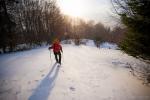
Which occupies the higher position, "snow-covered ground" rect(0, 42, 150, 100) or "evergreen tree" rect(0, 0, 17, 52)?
"evergreen tree" rect(0, 0, 17, 52)

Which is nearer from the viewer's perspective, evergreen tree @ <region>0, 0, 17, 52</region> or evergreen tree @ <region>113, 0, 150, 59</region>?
evergreen tree @ <region>113, 0, 150, 59</region>

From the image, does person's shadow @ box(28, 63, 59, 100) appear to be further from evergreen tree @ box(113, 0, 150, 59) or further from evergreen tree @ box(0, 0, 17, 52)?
evergreen tree @ box(0, 0, 17, 52)

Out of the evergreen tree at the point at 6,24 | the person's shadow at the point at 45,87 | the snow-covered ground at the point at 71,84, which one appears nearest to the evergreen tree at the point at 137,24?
the snow-covered ground at the point at 71,84

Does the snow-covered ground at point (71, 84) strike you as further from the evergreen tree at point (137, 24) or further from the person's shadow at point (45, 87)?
the evergreen tree at point (137, 24)

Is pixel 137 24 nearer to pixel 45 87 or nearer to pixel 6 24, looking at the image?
pixel 45 87

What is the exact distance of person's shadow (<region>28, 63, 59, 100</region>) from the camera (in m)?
7.92

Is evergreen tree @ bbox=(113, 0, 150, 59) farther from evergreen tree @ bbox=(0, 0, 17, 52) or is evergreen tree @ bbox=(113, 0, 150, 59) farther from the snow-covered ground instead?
evergreen tree @ bbox=(0, 0, 17, 52)

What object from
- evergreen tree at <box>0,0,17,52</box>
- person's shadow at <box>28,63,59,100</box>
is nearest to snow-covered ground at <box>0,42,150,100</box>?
person's shadow at <box>28,63,59,100</box>

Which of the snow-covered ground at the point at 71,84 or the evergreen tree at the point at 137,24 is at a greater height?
the evergreen tree at the point at 137,24

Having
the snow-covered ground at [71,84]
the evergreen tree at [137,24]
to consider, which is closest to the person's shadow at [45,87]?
the snow-covered ground at [71,84]

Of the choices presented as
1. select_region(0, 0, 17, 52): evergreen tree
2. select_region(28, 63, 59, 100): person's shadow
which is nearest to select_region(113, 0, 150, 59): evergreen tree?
select_region(28, 63, 59, 100): person's shadow

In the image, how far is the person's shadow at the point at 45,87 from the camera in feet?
26.0

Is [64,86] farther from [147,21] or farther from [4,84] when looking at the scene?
[147,21]

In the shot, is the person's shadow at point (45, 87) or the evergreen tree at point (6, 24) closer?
the person's shadow at point (45, 87)
